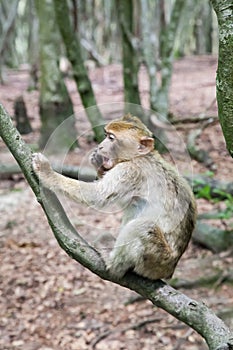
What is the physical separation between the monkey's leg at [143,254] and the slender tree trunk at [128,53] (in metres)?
5.88

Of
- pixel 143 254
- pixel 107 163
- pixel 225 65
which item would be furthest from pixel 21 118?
pixel 225 65

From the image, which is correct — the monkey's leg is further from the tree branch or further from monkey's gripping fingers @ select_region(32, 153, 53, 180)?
monkey's gripping fingers @ select_region(32, 153, 53, 180)

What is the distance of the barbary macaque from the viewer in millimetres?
2518

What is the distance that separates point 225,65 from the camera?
2.32 m

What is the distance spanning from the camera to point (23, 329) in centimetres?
568

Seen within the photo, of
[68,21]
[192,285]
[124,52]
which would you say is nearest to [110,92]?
[124,52]

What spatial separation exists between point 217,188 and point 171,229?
4348 millimetres

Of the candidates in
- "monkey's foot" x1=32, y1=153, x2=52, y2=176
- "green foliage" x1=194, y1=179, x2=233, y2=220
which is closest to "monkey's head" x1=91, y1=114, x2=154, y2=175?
"monkey's foot" x1=32, y1=153, x2=52, y2=176

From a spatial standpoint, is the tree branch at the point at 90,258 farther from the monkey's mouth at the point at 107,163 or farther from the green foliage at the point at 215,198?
the green foliage at the point at 215,198

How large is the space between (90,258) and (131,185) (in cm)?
46

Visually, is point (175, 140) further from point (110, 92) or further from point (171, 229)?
point (110, 92)

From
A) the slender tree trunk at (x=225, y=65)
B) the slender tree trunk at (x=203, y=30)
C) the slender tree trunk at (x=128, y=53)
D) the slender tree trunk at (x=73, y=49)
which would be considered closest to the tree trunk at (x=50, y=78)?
the slender tree trunk at (x=73, y=49)

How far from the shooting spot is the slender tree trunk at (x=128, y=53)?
8.98 m

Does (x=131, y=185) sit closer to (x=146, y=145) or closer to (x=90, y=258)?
(x=146, y=145)
